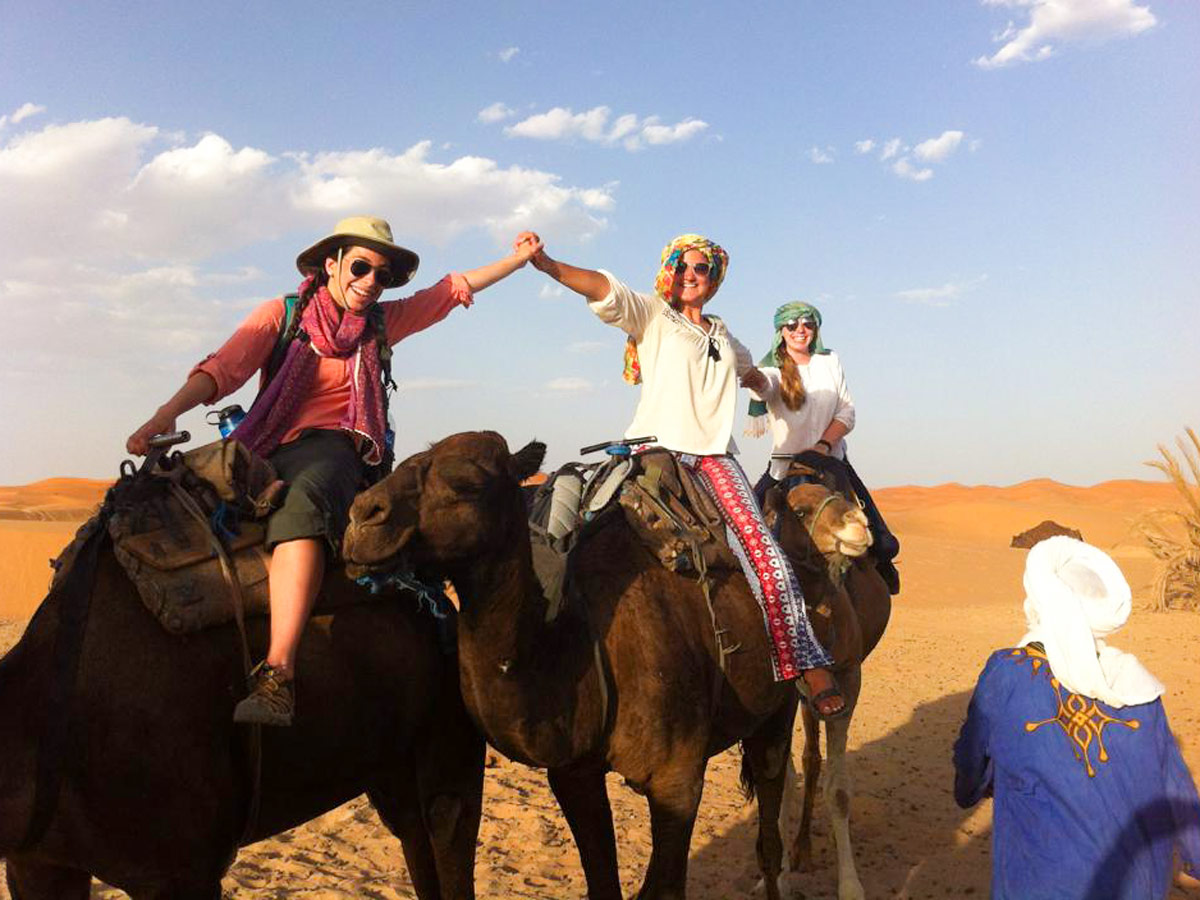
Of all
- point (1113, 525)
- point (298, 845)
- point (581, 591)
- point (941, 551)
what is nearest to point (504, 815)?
point (298, 845)

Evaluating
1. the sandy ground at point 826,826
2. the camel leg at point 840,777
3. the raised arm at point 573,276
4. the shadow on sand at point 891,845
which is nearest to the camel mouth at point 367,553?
the raised arm at point 573,276

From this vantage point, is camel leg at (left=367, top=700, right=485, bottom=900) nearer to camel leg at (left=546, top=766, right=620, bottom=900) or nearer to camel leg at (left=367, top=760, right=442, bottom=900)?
camel leg at (left=367, top=760, right=442, bottom=900)

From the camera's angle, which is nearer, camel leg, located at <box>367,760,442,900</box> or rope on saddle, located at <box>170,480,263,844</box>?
rope on saddle, located at <box>170,480,263,844</box>

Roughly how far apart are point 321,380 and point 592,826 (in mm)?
2295

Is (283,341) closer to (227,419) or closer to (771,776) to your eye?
(227,419)

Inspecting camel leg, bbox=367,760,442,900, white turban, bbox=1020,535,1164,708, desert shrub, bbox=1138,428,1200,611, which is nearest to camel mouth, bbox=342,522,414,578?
camel leg, bbox=367,760,442,900

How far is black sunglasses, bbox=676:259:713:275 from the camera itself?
539cm

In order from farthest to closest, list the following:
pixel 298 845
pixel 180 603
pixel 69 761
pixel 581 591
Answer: pixel 298 845 < pixel 581 591 < pixel 180 603 < pixel 69 761

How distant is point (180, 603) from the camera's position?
3.38 meters

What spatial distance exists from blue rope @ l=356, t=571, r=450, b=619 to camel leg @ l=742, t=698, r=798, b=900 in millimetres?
2480

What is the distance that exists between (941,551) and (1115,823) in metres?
27.8

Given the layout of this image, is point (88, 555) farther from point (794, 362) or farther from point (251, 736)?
point (794, 362)

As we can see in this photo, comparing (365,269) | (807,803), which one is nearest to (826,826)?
(807,803)

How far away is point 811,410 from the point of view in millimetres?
7359
